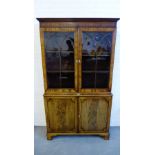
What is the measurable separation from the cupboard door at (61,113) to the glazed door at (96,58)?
0.32 metres

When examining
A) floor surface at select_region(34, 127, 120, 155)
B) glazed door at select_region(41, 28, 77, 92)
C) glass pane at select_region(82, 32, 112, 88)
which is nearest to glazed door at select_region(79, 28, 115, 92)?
glass pane at select_region(82, 32, 112, 88)

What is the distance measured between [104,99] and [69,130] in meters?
0.78

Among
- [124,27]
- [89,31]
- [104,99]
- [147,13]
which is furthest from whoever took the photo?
[104,99]

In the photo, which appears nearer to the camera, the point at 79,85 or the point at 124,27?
the point at 124,27

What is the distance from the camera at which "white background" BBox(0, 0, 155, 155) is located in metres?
0.61

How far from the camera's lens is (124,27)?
706 millimetres

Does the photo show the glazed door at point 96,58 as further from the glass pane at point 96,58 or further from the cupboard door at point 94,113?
the cupboard door at point 94,113

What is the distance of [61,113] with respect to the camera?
241 centimetres

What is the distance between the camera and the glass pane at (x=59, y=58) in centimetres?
225

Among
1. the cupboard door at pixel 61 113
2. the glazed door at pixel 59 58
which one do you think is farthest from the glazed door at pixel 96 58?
the cupboard door at pixel 61 113

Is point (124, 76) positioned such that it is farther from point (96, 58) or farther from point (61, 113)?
point (61, 113)

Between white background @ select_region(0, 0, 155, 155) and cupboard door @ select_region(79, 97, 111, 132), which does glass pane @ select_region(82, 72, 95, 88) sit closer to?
cupboard door @ select_region(79, 97, 111, 132)

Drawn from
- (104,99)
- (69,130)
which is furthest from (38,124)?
(104,99)
